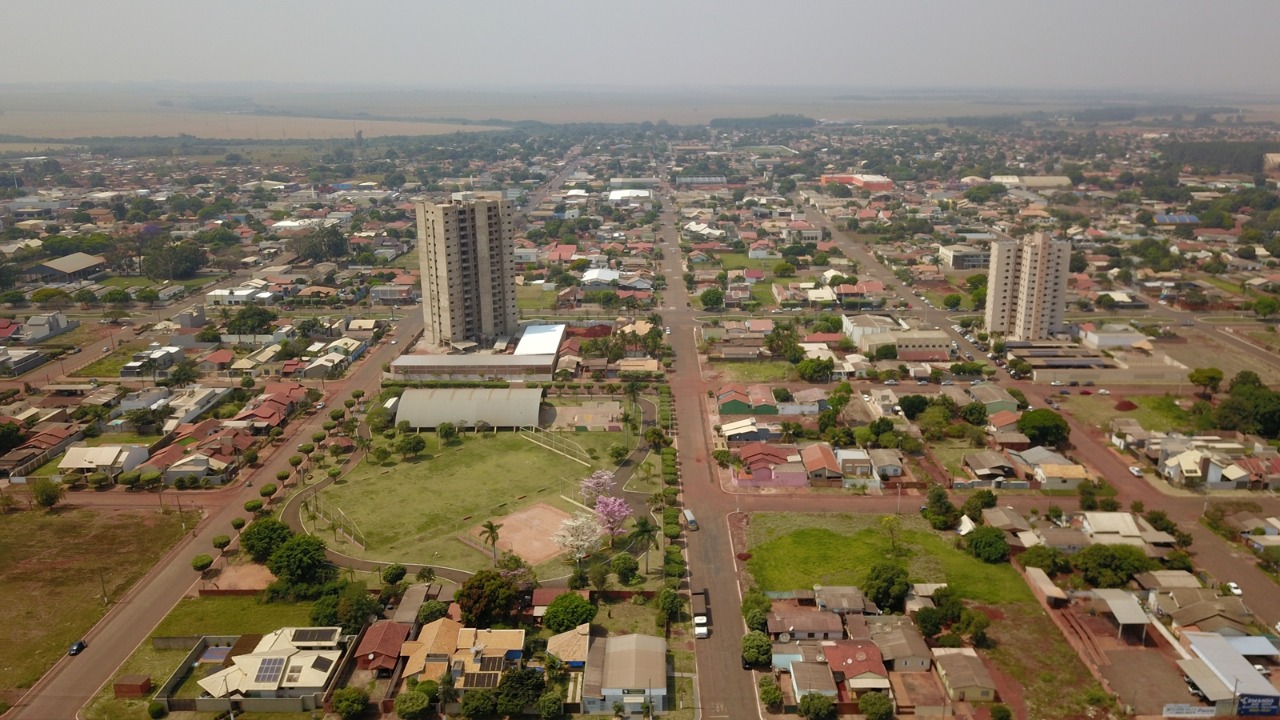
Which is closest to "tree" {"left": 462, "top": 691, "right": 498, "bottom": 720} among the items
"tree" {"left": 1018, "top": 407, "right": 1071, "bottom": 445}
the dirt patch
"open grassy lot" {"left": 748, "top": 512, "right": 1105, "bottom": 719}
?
the dirt patch

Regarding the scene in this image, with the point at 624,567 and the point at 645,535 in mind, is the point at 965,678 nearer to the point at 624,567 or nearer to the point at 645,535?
the point at 624,567

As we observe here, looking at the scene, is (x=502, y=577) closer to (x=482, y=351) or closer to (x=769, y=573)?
(x=769, y=573)

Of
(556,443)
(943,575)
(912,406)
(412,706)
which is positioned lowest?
(412,706)

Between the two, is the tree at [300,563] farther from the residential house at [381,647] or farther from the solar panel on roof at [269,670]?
the solar panel on roof at [269,670]

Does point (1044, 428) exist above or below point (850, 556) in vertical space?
above

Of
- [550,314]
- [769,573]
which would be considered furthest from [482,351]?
[769,573]

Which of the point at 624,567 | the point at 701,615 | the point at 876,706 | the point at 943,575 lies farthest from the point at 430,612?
the point at 943,575

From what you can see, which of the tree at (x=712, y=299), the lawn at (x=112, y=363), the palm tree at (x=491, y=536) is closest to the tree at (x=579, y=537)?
the palm tree at (x=491, y=536)

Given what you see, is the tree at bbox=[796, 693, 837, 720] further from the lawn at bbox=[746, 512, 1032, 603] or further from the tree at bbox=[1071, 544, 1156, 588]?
the tree at bbox=[1071, 544, 1156, 588]
